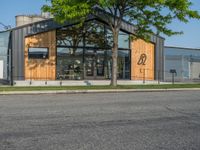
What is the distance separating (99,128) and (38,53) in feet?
81.6

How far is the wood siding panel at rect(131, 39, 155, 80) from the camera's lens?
1481 inches

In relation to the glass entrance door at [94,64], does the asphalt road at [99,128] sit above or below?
below

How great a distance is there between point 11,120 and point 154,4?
18.1 meters

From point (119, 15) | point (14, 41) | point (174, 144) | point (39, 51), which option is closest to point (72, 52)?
point (39, 51)

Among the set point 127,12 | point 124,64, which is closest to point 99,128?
point 127,12

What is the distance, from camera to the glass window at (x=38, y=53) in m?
33.8

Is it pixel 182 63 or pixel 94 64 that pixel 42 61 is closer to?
pixel 94 64

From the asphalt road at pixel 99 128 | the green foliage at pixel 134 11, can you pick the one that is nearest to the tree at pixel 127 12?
the green foliage at pixel 134 11

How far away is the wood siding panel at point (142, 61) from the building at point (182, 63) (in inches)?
242

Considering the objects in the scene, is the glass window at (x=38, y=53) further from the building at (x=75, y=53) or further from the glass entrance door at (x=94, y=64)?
the glass entrance door at (x=94, y=64)

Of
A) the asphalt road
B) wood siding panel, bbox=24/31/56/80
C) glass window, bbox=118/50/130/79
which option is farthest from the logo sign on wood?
the asphalt road

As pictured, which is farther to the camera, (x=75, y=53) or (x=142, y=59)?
(x=142, y=59)

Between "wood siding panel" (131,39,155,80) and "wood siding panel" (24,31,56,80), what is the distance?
7243mm

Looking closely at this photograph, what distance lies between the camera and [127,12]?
29.3 meters
